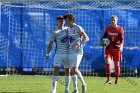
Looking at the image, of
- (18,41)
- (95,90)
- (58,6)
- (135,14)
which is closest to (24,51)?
(18,41)

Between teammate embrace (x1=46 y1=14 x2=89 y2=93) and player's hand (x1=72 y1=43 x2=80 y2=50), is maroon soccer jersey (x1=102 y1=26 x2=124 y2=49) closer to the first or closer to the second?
teammate embrace (x1=46 y1=14 x2=89 y2=93)

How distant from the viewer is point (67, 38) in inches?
524

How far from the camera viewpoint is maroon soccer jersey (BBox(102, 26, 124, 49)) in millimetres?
18234

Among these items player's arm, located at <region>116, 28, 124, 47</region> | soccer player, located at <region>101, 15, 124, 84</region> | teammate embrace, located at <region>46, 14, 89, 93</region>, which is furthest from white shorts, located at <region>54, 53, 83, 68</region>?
player's arm, located at <region>116, 28, 124, 47</region>

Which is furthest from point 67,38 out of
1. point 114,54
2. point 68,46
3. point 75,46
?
point 114,54

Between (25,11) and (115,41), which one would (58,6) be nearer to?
(25,11)

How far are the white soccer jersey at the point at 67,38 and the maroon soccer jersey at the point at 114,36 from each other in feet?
16.4

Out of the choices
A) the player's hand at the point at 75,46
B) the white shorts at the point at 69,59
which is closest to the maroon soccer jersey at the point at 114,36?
the white shorts at the point at 69,59

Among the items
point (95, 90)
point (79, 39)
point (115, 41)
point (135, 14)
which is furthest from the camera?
point (135, 14)

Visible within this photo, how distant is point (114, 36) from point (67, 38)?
521 centimetres

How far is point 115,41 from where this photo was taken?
18.4m

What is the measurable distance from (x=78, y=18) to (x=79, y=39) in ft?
34.7

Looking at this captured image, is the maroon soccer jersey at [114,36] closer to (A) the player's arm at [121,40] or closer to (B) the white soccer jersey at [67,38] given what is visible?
(A) the player's arm at [121,40]

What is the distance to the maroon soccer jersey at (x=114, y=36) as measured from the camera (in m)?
18.2
